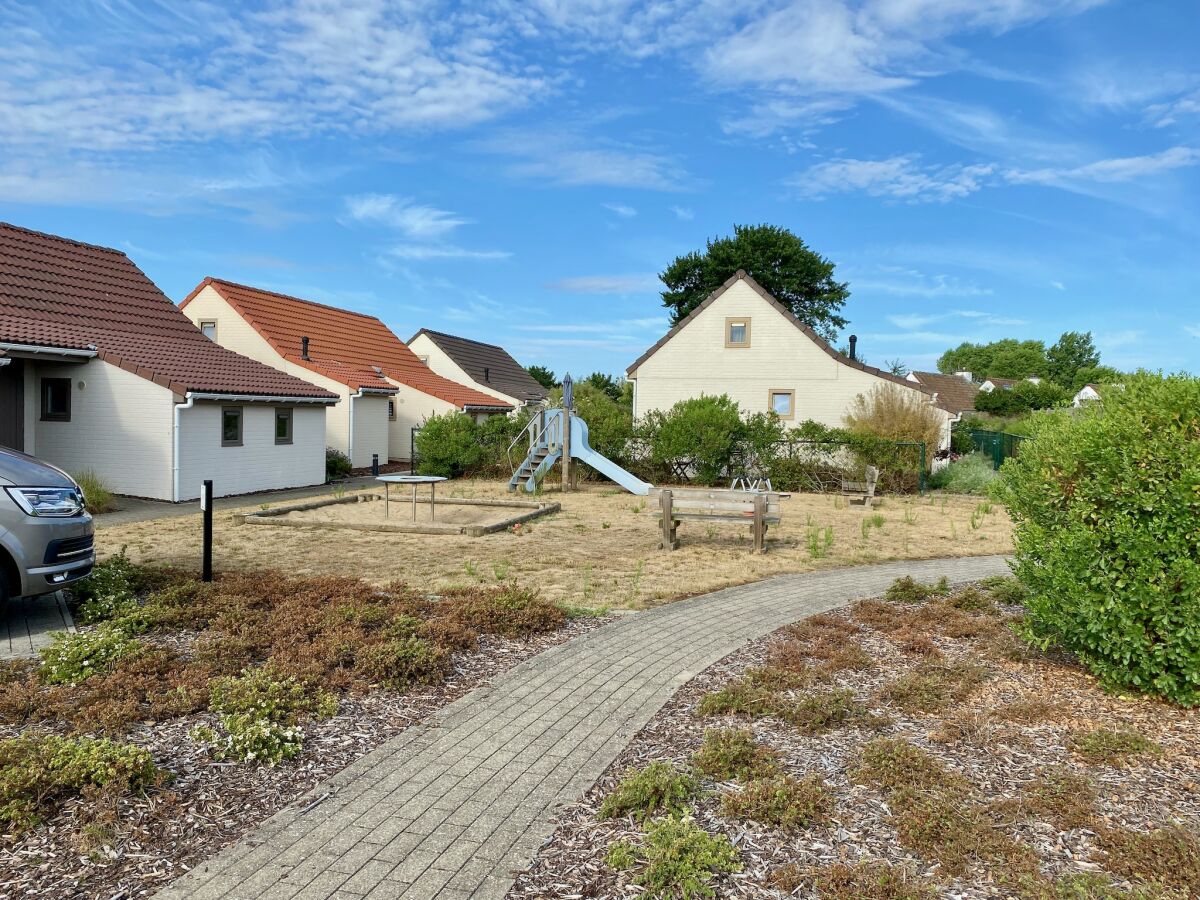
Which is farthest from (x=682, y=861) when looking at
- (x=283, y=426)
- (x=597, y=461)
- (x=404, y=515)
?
(x=283, y=426)

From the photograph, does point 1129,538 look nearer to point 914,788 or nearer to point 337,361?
point 914,788

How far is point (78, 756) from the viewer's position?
3.90m

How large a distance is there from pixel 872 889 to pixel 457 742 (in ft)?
7.72

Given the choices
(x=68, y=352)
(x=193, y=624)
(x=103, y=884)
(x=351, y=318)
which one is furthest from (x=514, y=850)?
(x=351, y=318)

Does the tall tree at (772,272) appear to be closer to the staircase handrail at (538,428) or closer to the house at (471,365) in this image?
the house at (471,365)

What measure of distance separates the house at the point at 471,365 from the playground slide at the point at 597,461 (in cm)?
1662

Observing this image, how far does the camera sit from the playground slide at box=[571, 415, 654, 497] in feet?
65.3

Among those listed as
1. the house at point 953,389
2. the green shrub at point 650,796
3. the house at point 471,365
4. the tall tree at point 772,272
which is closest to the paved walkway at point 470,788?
the green shrub at point 650,796

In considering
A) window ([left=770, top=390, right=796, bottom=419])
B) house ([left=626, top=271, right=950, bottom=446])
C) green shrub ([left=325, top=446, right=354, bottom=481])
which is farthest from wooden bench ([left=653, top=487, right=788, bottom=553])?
window ([left=770, top=390, right=796, bottom=419])

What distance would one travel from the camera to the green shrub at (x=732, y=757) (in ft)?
13.6

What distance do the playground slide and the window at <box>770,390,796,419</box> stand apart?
8.97 metres

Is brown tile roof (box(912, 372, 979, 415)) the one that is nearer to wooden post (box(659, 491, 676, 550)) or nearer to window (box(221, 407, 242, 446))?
window (box(221, 407, 242, 446))

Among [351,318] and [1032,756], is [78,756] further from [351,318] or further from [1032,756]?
[351,318]

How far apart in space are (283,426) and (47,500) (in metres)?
14.7
